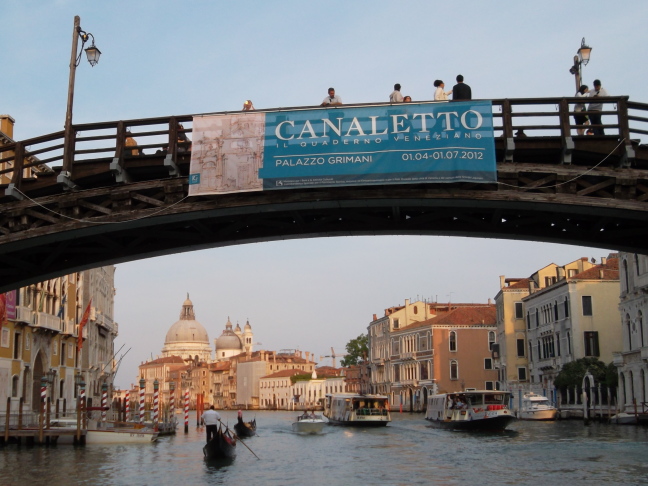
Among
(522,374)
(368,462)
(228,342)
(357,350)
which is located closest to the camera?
(368,462)

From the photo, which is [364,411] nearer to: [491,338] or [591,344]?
[591,344]

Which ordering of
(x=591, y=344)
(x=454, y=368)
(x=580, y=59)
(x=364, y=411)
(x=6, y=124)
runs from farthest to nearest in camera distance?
(x=454, y=368), (x=591, y=344), (x=364, y=411), (x=6, y=124), (x=580, y=59)

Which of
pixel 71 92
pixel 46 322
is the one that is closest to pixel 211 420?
pixel 71 92

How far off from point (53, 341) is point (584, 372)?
27510mm

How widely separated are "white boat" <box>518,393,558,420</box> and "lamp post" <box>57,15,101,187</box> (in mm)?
37404

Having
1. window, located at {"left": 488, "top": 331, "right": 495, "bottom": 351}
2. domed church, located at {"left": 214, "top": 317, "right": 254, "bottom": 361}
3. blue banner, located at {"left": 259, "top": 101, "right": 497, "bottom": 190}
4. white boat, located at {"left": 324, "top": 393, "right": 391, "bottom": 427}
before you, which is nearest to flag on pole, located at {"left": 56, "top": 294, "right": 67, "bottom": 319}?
white boat, located at {"left": 324, "top": 393, "right": 391, "bottom": 427}

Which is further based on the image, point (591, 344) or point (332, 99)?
point (591, 344)

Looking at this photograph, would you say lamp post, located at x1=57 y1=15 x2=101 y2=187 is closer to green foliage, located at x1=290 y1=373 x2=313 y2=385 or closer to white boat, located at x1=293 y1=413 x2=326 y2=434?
white boat, located at x1=293 y1=413 x2=326 y2=434

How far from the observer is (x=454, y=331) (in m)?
73.9

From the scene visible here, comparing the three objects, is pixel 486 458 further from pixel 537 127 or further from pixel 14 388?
pixel 14 388

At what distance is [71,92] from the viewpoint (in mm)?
12797

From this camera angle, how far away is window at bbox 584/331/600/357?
→ 47906mm

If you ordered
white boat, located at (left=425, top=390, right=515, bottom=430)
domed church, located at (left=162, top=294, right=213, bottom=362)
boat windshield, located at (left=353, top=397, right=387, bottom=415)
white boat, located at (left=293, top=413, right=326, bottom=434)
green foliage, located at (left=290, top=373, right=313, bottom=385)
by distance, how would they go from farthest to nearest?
domed church, located at (left=162, top=294, right=213, bottom=362)
green foliage, located at (left=290, top=373, right=313, bottom=385)
boat windshield, located at (left=353, top=397, right=387, bottom=415)
white boat, located at (left=293, top=413, right=326, bottom=434)
white boat, located at (left=425, top=390, right=515, bottom=430)

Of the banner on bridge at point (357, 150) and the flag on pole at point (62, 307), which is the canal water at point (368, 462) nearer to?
the flag on pole at point (62, 307)
